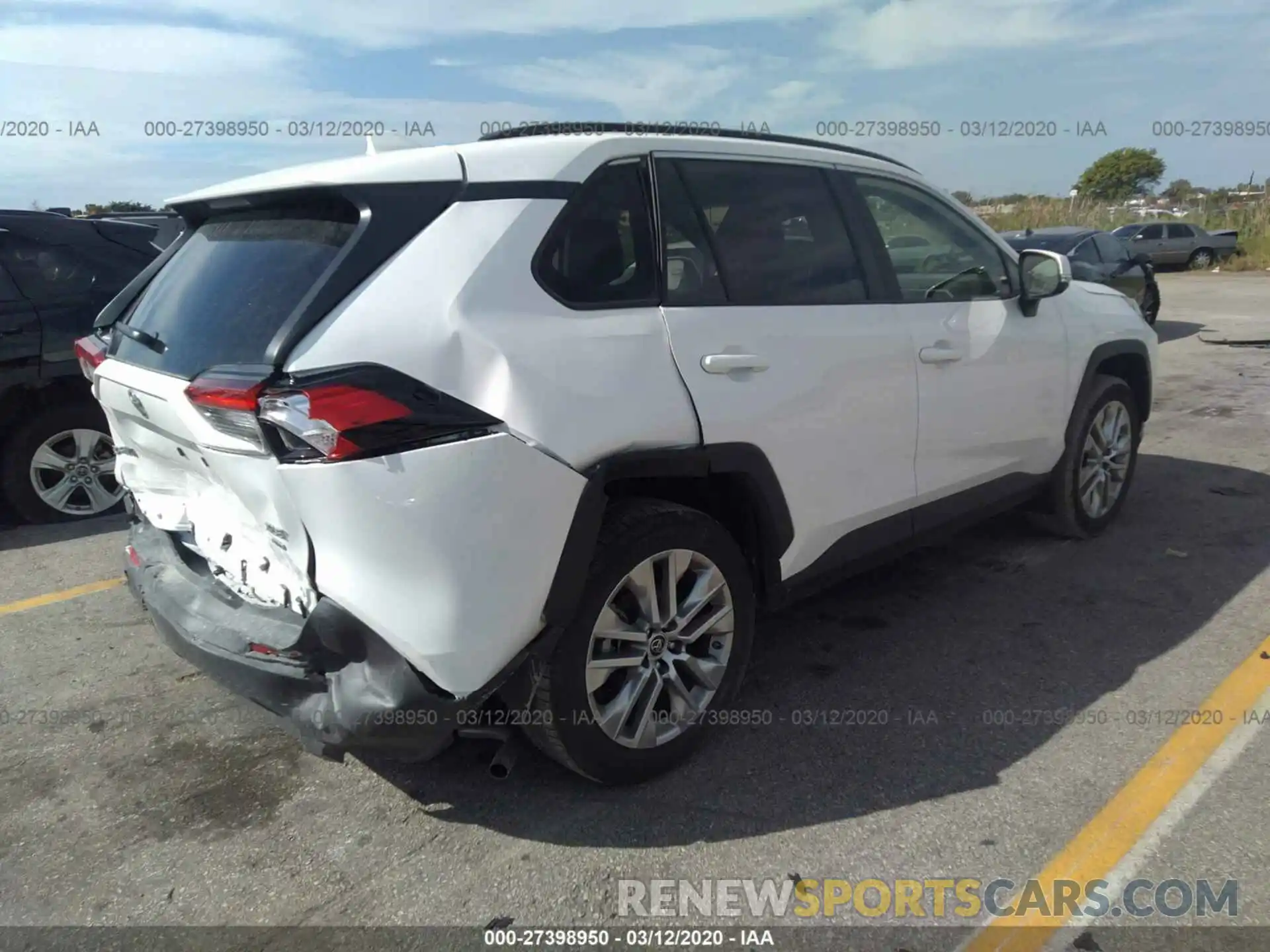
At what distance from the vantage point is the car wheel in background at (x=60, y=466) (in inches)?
222

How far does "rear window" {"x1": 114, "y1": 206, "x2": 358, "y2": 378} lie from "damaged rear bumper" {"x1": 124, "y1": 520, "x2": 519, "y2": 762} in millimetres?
703

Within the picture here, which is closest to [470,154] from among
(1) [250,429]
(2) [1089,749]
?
(1) [250,429]

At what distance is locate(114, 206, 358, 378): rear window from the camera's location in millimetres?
2537

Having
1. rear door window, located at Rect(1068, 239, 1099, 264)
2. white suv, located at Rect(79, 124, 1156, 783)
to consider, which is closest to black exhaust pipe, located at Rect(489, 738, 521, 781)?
white suv, located at Rect(79, 124, 1156, 783)

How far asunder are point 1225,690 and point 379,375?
3.15 meters

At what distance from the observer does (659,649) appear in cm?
297

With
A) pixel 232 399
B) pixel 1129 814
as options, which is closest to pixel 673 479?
pixel 232 399

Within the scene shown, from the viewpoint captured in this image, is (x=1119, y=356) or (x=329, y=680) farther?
(x=1119, y=356)

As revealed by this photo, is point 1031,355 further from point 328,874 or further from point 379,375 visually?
point 328,874

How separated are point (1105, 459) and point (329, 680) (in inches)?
162

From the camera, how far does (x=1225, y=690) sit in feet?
11.6

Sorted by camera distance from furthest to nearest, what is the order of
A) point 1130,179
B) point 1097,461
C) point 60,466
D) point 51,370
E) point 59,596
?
1. point 1130,179
2. point 60,466
3. point 51,370
4. point 1097,461
5. point 59,596

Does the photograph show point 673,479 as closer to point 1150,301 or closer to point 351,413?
point 351,413

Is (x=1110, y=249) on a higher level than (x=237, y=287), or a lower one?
lower
